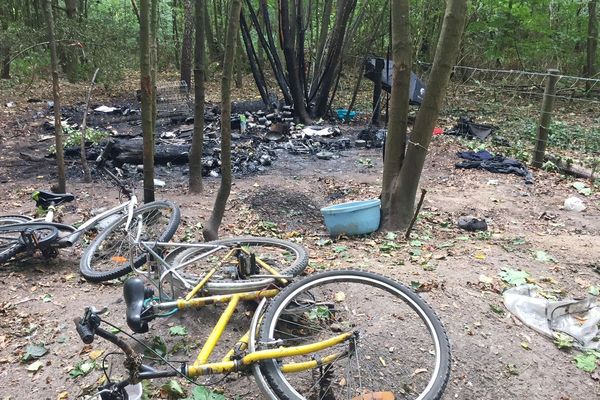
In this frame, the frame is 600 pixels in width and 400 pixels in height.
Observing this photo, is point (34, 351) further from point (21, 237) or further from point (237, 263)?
point (21, 237)

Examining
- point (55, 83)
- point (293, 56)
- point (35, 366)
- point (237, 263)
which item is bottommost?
point (35, 366)

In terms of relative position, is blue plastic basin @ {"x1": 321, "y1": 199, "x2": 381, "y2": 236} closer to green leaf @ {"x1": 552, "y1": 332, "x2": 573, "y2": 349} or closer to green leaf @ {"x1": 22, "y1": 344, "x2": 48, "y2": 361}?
green leaf @ {"x1": 552, "y1": 332, "x2": 573, "y2": 349}

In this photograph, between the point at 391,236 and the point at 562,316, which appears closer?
the point at 562,316

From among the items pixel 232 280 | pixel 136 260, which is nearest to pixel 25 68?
pixel 136 260

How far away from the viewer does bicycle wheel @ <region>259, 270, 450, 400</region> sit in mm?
2455

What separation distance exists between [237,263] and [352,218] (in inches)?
84.9

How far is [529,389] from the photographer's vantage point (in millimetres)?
2721

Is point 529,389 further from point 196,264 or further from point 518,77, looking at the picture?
point 518,77

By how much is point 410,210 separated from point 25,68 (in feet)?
→ 49.4

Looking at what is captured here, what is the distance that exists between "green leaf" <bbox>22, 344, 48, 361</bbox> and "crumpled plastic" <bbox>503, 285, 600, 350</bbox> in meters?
3.16

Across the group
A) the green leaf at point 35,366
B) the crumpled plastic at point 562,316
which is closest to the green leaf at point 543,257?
the crumpled plastic at point 562,316

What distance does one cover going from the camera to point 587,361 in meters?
2.93

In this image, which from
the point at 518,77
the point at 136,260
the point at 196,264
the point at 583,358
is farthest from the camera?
the point at 518,77

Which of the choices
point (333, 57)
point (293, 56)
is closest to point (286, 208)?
point (293, 56)
